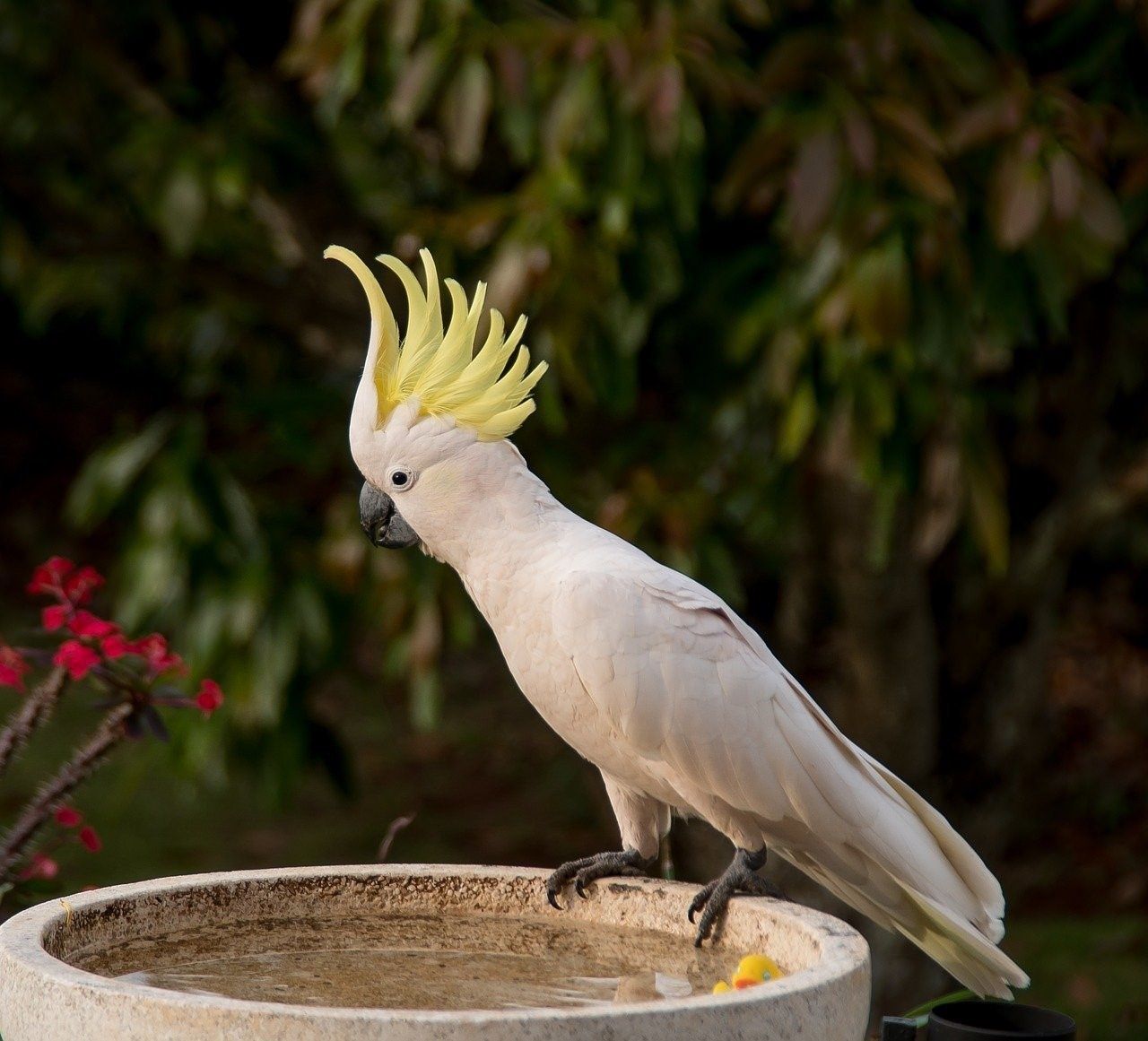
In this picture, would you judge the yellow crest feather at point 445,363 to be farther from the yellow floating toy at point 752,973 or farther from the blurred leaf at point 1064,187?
the blurred leaf at point 1064,187

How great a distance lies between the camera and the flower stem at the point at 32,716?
1.91 metres

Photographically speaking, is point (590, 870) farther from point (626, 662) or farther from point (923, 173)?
point (923, 173)

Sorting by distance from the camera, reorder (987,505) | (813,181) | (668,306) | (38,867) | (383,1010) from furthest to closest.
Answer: (668,306)
(987,505)
(813,181)
(38,867)
(383,1010)

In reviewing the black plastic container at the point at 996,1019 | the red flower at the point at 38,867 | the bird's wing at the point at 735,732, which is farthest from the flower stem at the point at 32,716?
the black plastic container at the point at 996,1019

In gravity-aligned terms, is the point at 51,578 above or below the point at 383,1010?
below

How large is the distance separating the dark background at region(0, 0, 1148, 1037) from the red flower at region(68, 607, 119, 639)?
94 cm

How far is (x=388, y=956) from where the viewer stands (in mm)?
1627

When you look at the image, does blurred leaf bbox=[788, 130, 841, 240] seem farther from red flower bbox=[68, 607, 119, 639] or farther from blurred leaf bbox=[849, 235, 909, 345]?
red flower bbox=[68, 607, 119, 639]

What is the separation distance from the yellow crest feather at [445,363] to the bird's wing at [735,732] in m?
0.23

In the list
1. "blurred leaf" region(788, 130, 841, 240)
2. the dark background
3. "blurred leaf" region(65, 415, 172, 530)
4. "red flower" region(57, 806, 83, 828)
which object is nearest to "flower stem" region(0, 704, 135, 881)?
"red flower" region(57, 806, 83, 828)

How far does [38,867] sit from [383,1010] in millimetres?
1008

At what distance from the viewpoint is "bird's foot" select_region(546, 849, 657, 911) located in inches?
68.7

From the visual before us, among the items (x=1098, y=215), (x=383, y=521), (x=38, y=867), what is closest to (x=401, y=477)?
(x=383, y=521)

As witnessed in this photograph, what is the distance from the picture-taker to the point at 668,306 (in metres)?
3.13
